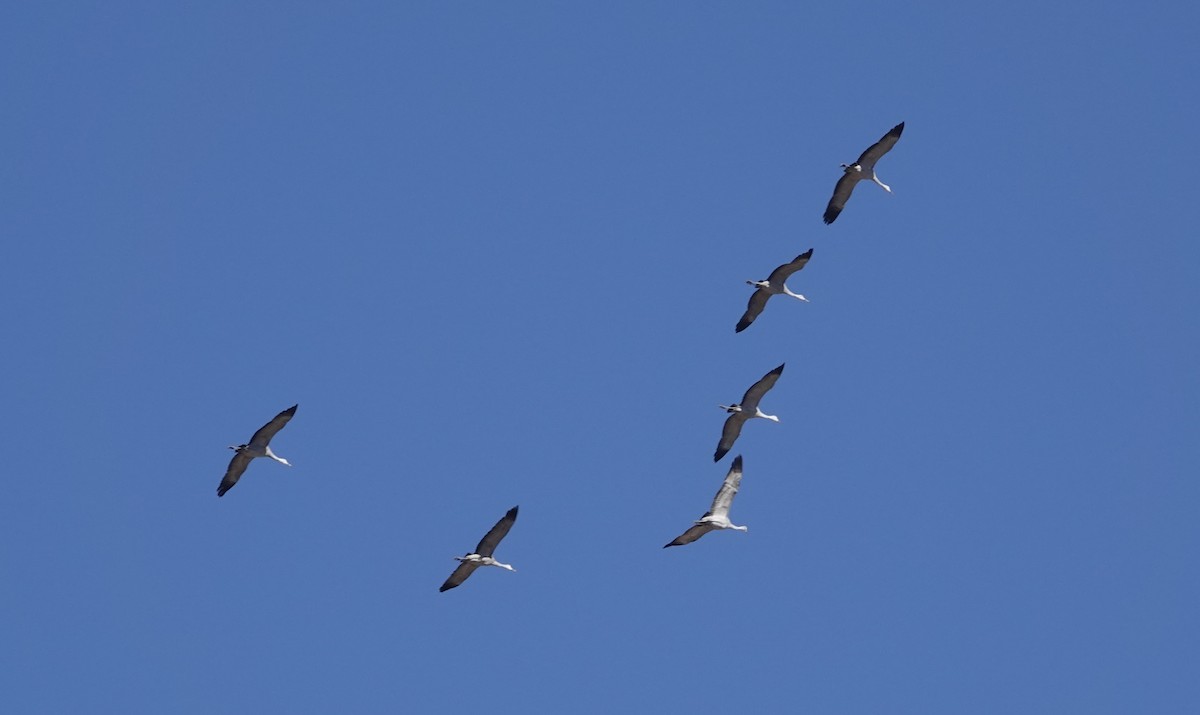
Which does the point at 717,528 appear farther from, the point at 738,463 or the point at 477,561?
the point at 477,561

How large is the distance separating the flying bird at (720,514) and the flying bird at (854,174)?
287 inches

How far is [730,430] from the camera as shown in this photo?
56.8 metres

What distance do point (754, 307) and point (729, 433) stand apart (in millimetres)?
3537

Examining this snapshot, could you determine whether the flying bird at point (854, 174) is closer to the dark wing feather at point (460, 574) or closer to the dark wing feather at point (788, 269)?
the dark wing feather at point (788, 269)

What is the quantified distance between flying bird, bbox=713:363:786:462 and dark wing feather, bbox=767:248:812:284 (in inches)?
109

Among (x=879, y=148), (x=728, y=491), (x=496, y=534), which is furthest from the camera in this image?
(x=879, y=148)

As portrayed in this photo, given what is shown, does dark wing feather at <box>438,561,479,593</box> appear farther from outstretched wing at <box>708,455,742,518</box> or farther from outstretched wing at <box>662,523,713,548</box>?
outstretched wing at <box>708,455,742,518</box>

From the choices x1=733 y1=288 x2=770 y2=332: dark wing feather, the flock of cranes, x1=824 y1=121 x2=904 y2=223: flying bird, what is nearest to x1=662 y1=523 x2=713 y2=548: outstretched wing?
the flock of cranes

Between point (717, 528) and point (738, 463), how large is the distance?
1901 mm

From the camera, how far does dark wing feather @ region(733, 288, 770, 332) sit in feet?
185

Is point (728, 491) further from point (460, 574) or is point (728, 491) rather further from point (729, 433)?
point (460, 574)

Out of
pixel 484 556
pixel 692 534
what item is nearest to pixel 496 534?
pixel 484 556

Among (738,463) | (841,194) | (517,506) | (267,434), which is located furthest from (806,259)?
(267,434)

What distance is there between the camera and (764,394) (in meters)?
56.0
